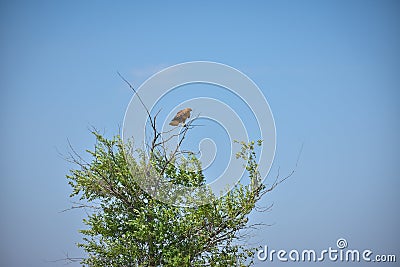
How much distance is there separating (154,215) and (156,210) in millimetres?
64

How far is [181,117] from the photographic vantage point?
216 inches

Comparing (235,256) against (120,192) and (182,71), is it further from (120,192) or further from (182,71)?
(182,71)

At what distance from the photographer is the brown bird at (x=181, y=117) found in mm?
5449

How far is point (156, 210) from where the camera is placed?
543cm

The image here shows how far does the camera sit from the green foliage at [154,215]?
212 inches

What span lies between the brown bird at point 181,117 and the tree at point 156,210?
0.10 meters

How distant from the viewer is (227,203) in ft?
18.2

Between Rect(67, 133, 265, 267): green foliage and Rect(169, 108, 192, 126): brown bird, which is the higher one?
Rect(169, 108, 192, 126): brown bird

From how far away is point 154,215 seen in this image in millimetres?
5379

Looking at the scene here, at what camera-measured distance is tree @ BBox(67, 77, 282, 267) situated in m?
5.40

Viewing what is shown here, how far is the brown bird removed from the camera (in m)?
5.45

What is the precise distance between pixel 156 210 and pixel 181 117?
925 millimetres

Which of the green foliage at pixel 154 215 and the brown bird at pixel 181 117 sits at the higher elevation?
the brown bird at pixel 181 117

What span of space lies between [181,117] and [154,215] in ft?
3.19
